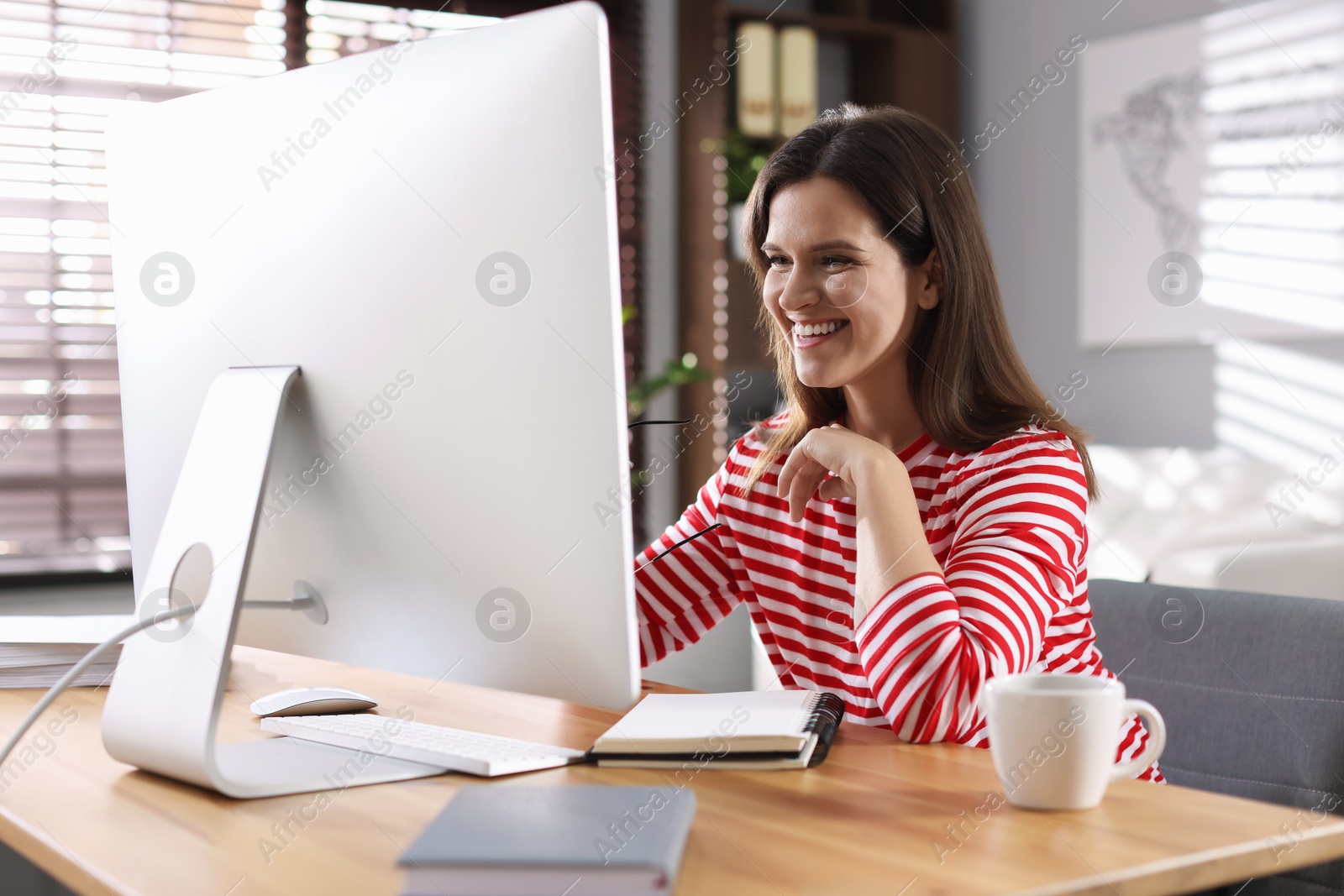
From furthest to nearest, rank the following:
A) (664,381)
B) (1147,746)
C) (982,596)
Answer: (664,381)
(982,596)
(1147,746)

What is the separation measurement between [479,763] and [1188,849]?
A: 1.47ft

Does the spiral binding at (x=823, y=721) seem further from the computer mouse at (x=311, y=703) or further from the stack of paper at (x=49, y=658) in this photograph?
the stack of paper at (x=49, y=658)

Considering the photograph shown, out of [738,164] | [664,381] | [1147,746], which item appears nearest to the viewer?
[1147,746]

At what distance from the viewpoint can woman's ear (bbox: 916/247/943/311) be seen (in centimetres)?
135

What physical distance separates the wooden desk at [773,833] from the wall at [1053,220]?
10.3 ft

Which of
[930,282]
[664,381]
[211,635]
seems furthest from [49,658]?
[664,381]

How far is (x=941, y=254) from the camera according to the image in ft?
4.34

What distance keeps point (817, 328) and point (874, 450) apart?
0.89ft

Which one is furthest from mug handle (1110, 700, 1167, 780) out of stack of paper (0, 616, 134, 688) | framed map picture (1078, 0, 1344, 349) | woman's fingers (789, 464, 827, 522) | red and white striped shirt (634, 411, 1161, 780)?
framed map picture (1078, 0, 1344, 349)

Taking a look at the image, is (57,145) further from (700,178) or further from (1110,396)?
(1110,396)

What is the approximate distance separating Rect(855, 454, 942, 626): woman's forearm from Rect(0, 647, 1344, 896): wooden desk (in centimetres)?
15

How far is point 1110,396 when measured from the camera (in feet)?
13.0

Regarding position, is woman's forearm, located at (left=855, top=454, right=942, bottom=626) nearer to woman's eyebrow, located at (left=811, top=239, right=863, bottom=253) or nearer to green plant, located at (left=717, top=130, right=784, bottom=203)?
woman's eyebrow, located at (left=811, top=239, right=863, bottom=253)

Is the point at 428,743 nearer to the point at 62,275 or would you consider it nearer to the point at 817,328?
the point at 817,328
